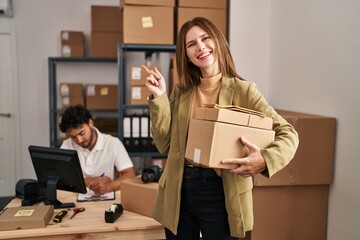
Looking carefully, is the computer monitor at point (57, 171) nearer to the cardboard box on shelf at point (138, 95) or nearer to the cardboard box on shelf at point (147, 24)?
the cardboard box on shelf at point (138, 95)

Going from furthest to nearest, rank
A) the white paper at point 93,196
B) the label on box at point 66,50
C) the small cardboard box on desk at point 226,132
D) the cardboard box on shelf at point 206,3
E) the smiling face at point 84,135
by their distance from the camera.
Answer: the label on box at point 66,50 → the cardboard box on shelf at point 206,3 → the smiling face at point 84,135 → the white paper at point 93,196 → the small cardboard box on desk at point 226,132

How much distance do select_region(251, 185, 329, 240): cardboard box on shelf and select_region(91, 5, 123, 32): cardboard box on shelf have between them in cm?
254

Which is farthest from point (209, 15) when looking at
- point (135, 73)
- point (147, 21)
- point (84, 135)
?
point (84, 135)

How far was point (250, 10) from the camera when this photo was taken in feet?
8.18

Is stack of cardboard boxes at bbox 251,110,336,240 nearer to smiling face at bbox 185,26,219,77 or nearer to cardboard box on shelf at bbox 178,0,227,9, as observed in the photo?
smiling face at bbox 185,26,219,77

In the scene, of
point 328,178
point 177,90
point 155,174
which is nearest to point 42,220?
point 155,174

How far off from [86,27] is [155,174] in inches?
112

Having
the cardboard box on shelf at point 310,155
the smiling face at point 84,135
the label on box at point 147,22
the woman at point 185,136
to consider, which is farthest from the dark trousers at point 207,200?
the label on box at point 147,22

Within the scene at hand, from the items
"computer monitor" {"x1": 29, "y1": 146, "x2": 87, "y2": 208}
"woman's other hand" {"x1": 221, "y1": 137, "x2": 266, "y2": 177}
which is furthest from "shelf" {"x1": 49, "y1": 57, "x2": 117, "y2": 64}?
"woman's other hand" {"x1": 221, "y1": 137, "x2": 266, "y2": 177}

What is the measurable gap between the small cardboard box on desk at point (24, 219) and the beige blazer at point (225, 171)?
0.51 m

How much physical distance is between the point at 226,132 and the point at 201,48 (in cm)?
34

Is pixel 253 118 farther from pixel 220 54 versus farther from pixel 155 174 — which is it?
pixel 155 174

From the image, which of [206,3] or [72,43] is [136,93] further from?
[72,43]

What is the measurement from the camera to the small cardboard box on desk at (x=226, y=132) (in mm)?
1051
